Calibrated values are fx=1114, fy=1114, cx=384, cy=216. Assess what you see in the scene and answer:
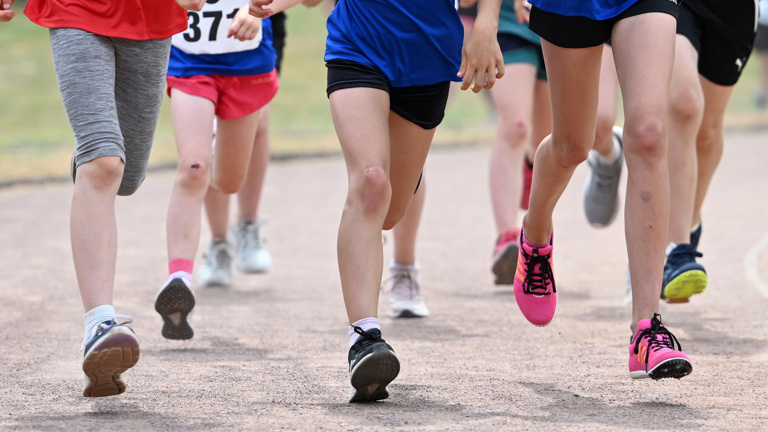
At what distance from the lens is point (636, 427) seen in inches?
128

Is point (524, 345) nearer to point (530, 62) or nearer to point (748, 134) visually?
point (530, 62)

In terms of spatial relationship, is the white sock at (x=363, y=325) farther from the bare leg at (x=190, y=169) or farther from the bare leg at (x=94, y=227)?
the bare leg at (x=190, y=169)

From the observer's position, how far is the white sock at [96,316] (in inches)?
137

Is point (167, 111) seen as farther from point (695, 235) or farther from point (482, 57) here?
point (482, 57)

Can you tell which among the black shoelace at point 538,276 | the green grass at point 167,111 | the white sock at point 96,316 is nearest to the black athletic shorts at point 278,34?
the black shoelace at point 538,276

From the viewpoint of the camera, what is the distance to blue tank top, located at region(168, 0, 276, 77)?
5301mm

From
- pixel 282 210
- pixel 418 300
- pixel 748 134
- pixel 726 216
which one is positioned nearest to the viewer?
pixel 418 300

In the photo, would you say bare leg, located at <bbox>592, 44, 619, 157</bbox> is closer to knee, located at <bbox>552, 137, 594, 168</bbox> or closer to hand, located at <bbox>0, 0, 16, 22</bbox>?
knee, located at <bbox>552, 137, 594, 168</bbox>

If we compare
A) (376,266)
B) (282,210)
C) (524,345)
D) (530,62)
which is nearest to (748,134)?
(282,210)

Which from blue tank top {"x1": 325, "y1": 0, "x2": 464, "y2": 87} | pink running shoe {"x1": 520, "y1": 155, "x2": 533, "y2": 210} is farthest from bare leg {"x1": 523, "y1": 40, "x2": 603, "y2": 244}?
pink running shoe {"x1": 520, "y1": 155, "x2": 533, "y2": 210}

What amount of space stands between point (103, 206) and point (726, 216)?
7.17m

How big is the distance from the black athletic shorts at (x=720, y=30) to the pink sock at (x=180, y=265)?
2493 millimetres

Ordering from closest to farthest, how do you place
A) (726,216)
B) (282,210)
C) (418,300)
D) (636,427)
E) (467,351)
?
(636,427)
(467,351)
(418,300)
(726,216)
(282,210)

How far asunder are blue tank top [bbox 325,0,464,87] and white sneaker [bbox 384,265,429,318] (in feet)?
6.36
